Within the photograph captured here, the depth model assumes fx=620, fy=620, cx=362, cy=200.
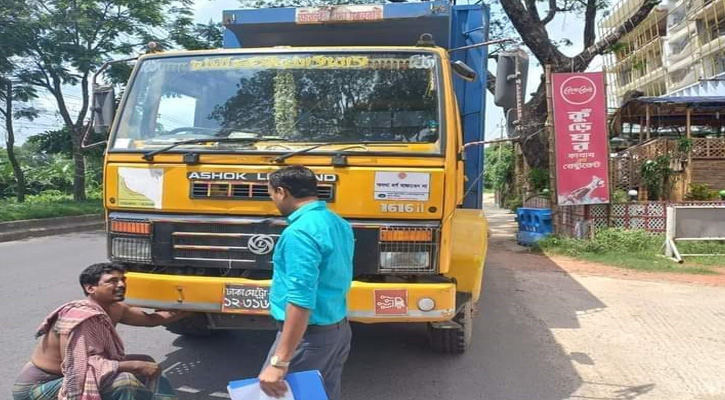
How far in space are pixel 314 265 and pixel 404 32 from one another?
335 cm

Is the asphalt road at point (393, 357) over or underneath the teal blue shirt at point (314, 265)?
underneath

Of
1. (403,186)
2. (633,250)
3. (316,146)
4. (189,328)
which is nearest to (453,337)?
(403,186)

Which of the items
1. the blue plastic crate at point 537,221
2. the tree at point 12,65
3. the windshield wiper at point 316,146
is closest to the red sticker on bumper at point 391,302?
the windshield wiper at point 316,146

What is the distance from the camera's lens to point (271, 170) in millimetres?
3730

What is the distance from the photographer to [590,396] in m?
4.13

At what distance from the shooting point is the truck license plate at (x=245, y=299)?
362 cm

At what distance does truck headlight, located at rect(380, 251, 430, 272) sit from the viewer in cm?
368

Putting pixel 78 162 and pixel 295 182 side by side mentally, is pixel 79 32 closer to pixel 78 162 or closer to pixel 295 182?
pixel 78 162

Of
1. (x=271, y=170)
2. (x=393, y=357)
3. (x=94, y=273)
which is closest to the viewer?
(x=94, y=273)

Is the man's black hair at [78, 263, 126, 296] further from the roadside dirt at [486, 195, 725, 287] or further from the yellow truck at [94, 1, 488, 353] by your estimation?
the roadside dirt at [486, 195, 725, 287]

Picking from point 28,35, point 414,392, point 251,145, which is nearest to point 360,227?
point 251,145

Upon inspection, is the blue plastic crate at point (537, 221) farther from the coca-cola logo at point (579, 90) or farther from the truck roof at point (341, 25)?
the truck roof at point (341, 25)

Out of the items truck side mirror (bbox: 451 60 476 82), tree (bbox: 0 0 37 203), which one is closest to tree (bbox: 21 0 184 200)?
tree (bbox: 0 0 37 203)

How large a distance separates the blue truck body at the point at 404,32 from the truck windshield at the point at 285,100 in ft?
3.76
